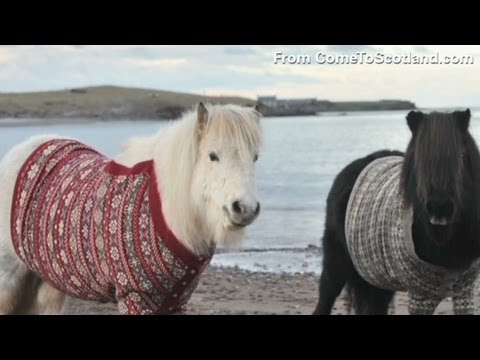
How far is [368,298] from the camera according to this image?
3.51 metres

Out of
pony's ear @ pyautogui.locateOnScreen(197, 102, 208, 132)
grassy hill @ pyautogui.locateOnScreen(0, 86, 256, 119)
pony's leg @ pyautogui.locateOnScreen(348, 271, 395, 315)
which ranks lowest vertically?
pony's leg @ pyautogui.locateOnScreen(348, 271, 395, 315)

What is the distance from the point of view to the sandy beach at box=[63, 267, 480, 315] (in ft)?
11.8

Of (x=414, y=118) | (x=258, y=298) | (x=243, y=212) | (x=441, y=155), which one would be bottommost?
(x=258, y=298)

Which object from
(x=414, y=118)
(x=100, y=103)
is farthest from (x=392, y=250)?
(x=100, y=103)

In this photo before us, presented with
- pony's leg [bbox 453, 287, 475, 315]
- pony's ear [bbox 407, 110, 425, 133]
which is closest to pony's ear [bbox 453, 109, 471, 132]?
pony's ear [bbox 407, 110, 425, 133]

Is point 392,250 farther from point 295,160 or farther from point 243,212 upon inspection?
point 243,212

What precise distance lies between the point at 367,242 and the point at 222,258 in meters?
0.92

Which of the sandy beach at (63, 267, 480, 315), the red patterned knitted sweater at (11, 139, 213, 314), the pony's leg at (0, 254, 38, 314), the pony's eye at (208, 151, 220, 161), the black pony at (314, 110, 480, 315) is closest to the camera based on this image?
the pony's eye at (208, 151, 220, 161)

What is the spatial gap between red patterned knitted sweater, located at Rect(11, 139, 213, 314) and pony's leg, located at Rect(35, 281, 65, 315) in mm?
213

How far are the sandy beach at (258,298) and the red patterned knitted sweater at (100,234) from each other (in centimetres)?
68

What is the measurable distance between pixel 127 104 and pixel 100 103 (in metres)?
0.12

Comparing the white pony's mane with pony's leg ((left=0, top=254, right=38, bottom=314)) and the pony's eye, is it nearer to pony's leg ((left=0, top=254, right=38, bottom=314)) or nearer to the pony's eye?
the pony's eye

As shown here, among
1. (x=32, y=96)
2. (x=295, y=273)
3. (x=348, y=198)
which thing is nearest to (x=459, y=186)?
(x=348, y=198)

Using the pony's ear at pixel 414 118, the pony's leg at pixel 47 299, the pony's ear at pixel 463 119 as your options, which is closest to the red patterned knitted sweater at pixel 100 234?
the pony's leg at pixel 47 299
